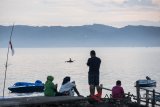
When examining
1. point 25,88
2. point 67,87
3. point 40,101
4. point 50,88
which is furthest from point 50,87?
point 25,88

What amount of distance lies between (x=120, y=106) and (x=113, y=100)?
0.56 metres

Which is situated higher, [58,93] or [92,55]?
[92,55]

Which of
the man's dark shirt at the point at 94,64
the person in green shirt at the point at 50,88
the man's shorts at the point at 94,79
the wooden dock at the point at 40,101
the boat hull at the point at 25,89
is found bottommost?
the boat hull at the point at 25,89

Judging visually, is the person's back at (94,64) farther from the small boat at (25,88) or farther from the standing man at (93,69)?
the small boat at (25,88)

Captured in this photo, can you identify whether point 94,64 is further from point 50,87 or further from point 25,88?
point 25,88

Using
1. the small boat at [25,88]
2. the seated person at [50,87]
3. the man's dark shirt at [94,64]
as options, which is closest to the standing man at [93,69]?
the man's dark shirt at [94,64]

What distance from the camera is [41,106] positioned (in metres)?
18.2

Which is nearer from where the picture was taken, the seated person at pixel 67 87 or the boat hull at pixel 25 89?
the seated person at pixel 67 87

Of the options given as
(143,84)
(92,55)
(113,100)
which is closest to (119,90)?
(113,100)

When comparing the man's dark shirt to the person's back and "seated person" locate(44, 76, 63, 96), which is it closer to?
the person's back

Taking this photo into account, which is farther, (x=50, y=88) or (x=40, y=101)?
(x=50, y=88)

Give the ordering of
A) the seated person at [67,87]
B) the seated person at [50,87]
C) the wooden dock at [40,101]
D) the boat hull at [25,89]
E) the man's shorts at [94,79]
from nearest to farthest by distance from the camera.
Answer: the wooden dock at [40,101]
the seated person at [50,87]
the man's shorts at [94,79]
the seated person at [67,87]
the boat hull at [25,89]

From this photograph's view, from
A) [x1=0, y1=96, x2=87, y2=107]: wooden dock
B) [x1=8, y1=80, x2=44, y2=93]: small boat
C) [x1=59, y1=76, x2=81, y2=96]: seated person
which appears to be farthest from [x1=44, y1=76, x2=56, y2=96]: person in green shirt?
[x1=8, y1=80, x2=44, y2=93]: small boat

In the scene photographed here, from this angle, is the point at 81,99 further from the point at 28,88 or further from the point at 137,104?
the point at 28,88
